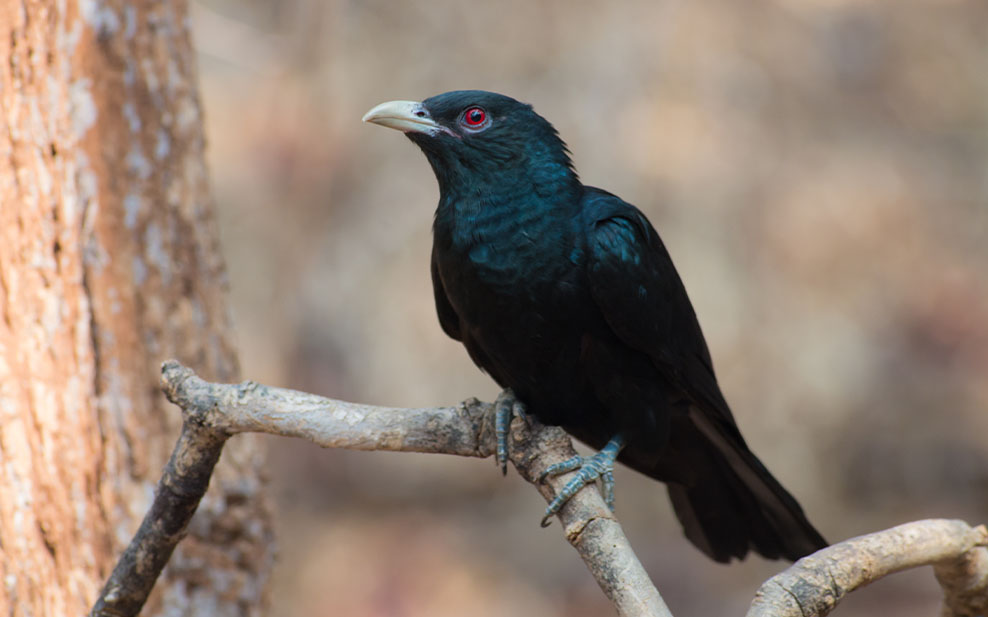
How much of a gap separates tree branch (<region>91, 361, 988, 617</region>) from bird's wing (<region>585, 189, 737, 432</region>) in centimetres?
61

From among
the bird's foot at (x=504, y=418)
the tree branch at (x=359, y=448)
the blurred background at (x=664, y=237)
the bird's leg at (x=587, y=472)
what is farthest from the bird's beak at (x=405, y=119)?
the blurred background at (x=664, y=237)

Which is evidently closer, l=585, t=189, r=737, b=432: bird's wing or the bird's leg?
the bird's leg

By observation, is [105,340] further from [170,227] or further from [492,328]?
[492,328]

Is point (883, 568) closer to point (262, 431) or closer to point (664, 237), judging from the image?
point (262, 431)

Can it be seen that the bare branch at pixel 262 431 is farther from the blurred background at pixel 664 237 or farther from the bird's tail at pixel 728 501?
the blurred background at pixel 664 237

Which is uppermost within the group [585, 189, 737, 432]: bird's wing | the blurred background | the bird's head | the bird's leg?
the blurred background

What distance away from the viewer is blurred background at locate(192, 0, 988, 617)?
24.4ft

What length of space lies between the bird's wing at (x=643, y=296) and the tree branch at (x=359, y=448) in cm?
61

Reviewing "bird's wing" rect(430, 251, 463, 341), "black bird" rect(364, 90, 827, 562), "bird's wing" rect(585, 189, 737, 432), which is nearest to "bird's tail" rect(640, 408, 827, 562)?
"black bird" rect(364, 90, 827, 562)

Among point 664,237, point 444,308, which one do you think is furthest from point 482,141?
point 664,237

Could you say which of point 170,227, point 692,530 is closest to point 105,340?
point 170,227

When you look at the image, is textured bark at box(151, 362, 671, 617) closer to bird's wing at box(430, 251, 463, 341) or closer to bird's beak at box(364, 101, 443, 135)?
bird's wing at box(430, 251, 463, 341)

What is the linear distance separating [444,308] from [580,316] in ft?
2.35

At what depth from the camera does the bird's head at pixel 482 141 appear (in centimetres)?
332
